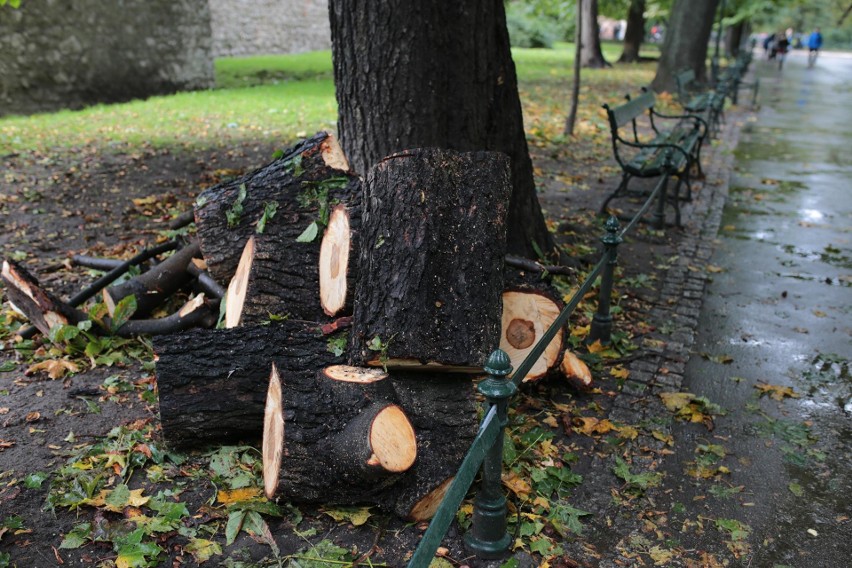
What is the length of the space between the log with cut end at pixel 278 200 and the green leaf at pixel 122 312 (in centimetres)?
53

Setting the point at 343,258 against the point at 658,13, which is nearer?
the point at 343,258

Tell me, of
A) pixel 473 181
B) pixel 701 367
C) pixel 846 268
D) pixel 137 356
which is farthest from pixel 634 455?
pixel 846 268

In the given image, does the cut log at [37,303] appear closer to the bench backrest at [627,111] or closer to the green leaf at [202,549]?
the green leaf at [202,549]

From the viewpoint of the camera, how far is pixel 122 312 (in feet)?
15.4

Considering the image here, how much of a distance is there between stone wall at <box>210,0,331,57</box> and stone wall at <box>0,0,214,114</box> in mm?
5952

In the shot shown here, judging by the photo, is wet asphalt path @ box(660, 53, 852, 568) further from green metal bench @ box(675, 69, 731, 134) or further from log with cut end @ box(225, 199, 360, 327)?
green metal bench @ box(675, 69, 731, 134)

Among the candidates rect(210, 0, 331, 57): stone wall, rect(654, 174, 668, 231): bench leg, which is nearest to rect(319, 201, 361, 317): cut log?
rect(654, 174, 668, 231): bench leg

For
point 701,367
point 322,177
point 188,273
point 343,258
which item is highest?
point 322,177

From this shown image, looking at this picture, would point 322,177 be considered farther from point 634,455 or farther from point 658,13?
point 658,13

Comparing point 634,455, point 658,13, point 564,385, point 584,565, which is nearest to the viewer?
point 584,565

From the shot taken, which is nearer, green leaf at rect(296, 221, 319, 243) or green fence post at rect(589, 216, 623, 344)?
green leaf at rect(296, 221, 319, 243)

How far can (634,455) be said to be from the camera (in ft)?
→ 12.3

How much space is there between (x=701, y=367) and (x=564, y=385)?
1035mm

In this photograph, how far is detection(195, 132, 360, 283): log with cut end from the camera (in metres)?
4.42
